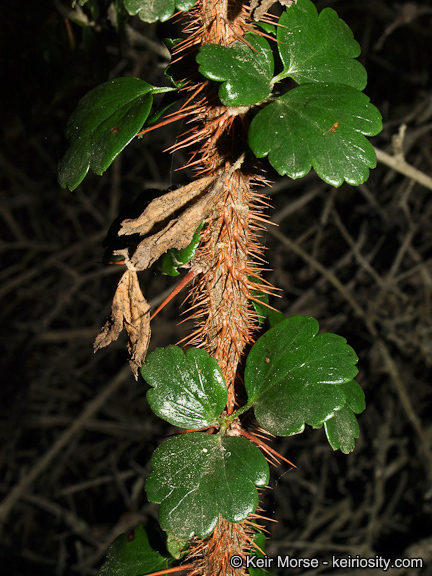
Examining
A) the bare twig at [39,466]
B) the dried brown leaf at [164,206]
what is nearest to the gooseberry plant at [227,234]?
the dried brown leaf at [164,206]

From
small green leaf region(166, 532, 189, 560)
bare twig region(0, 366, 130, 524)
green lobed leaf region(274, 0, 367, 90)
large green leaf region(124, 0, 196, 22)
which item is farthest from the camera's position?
bare twig region(0, 366, 130, 524)

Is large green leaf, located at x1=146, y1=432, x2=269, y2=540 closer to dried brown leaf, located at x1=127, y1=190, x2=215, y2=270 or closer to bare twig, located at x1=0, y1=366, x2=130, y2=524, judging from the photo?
dried brown leaf, located at x1=127, y1=190, x2=215, y2=270

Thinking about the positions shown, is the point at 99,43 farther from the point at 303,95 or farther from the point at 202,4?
the point at 303,95

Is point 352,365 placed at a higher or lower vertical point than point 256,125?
lower

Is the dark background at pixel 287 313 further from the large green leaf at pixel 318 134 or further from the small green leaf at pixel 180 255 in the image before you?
the large green leaf at pixel 318 134

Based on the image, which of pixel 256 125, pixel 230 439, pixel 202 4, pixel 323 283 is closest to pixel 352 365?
pixel 230 439

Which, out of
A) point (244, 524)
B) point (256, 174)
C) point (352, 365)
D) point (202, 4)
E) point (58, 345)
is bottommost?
point (58, 345)

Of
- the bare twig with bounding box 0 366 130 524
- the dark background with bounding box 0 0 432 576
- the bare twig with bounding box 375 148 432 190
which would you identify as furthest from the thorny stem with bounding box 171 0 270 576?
the bare twig with bounding box 0 366 130 524
